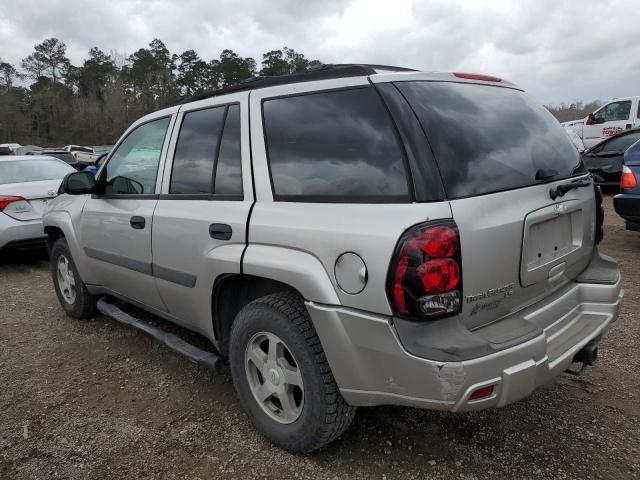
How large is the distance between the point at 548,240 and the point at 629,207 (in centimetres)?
426

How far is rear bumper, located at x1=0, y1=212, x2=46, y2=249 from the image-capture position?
621 cm

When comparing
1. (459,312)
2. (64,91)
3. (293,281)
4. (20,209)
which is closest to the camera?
(459,312)

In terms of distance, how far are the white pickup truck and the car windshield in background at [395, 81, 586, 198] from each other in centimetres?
1376

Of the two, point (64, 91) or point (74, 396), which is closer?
point (74, 396)

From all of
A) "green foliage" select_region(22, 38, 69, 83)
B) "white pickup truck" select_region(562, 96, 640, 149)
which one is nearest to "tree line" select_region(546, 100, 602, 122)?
"white pickup truck" select_region(562, 96, 640, 149)

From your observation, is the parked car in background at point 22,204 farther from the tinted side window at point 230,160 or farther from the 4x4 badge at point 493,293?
the 4x4 badge at point 493,293

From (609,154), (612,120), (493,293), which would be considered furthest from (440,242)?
(612,120)

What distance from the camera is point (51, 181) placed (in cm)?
682

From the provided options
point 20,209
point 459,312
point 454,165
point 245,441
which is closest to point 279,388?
point 245,441

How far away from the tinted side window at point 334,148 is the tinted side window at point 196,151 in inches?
17.6

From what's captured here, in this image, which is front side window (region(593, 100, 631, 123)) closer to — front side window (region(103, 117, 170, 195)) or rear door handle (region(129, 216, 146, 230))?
front side window (region(103, 117, 170, 195))

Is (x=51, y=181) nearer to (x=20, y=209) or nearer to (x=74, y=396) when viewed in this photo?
(x=20, y=209)

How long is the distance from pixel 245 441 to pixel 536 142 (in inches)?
85.5

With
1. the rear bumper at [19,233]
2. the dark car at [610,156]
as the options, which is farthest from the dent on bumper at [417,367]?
the dark car at [610,156]
